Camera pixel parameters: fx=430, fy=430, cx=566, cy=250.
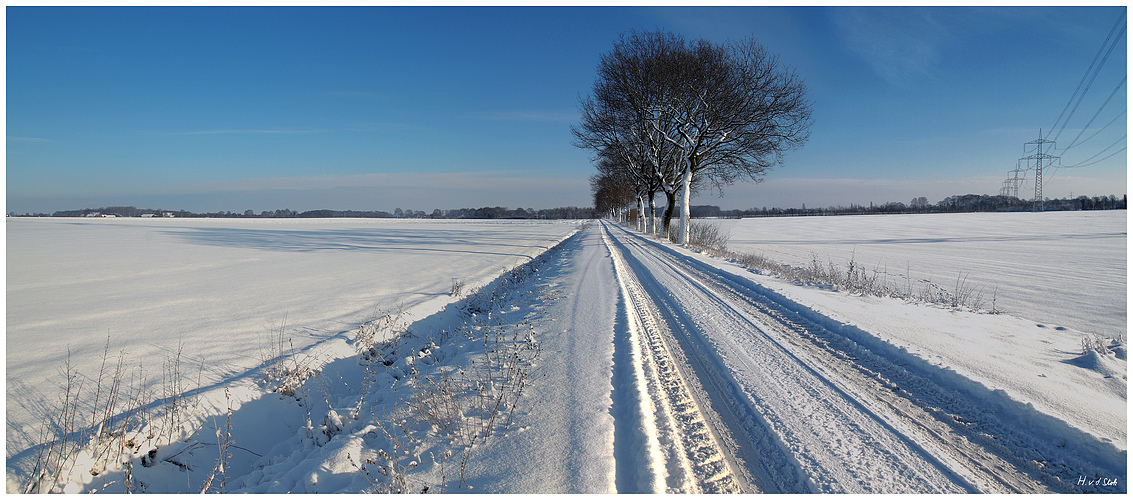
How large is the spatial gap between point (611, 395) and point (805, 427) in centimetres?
136

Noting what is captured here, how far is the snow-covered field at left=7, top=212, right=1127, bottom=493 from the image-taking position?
248 cm

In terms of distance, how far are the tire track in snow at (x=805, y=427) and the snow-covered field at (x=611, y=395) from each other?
0.02 metres

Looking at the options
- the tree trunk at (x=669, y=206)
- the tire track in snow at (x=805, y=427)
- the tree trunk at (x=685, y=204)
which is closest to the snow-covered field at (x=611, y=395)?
the tire track in snow at (x=805, y=427)

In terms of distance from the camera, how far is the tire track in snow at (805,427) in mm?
2338

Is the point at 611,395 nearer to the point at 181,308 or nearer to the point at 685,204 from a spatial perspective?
the point at 181,308

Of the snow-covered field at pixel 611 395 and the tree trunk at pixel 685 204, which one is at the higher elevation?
the tree trunk at pixel 685 204

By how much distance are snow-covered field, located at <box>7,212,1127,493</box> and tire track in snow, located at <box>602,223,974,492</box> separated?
16mm

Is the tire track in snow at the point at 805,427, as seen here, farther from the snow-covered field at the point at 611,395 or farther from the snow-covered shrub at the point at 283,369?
the snow-covered shrub at the point at 283,369

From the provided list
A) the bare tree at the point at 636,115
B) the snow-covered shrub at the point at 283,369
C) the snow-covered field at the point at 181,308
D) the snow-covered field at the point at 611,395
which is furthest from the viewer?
the bare tree at the point at 636,115

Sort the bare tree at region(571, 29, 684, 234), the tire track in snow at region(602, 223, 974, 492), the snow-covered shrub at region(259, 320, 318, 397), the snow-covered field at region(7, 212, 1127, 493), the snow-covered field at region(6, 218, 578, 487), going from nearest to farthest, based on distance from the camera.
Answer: the tire track in snow at region(602, 223, 974, 492)
the snow-covered field at region(7, 212, 1127, 493)
the snow-covered shrub at region(259, 320, 318, 397)
the snow-covered field at region(6, 218, 578, 487)
the bare tree at region(571, 29, 684, 234)

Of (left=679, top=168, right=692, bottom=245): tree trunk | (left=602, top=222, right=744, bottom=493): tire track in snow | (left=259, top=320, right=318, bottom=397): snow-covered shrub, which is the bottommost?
(left=259, top=320, right=318, bottom=397): snow-covered shrub

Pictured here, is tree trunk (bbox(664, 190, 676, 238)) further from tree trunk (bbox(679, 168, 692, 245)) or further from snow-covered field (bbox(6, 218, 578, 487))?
snow-covered field (bbox(6, 218, 578, 487))

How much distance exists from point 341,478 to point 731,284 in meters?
7.97

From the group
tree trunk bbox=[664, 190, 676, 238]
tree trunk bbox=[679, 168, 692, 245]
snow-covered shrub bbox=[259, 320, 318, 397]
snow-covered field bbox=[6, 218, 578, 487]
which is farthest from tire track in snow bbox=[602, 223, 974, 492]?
tree trunk bbox=[664, 190, 676, 238]
